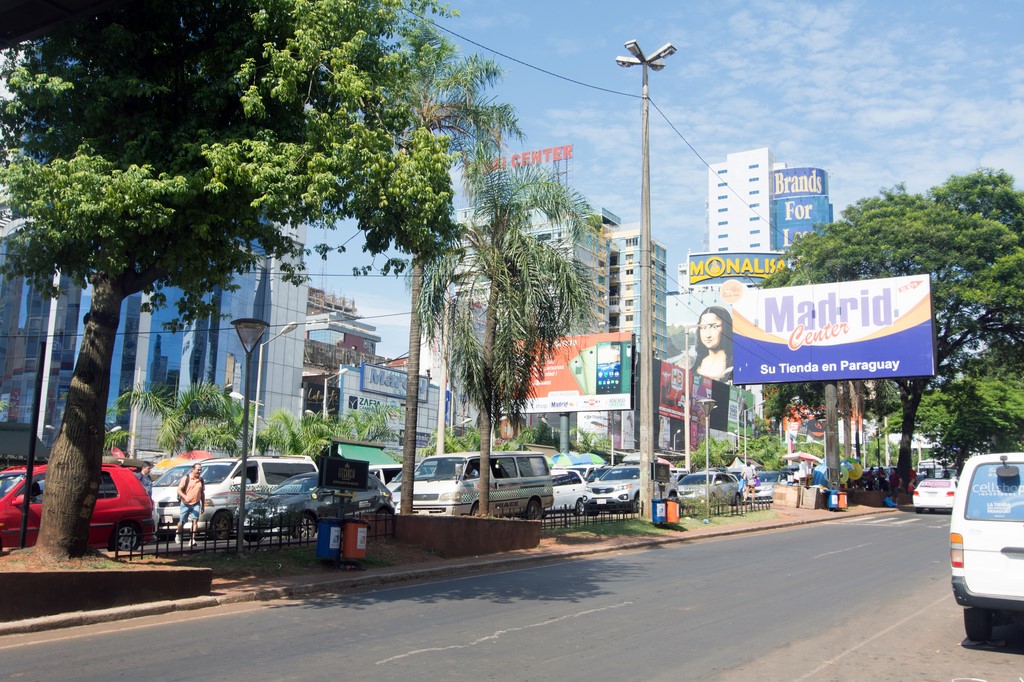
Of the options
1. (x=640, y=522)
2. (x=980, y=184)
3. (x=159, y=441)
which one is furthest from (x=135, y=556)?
(x=980, y=184)

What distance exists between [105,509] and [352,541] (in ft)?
14.2

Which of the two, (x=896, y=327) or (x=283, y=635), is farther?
(x=896, y=327)

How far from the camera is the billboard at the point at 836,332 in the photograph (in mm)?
32906

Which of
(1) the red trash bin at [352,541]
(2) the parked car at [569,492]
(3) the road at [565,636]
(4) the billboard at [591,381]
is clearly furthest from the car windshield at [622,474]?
(4) the billboard at [591,381]

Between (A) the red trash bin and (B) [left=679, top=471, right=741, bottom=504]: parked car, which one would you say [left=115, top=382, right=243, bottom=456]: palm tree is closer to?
(B) [left=679, top=471, right=741, bottom=504]: parked car

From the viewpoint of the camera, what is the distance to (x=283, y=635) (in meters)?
9.43

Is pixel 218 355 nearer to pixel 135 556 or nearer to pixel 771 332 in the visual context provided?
pixel 771 332

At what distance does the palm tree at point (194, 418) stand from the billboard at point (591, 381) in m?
22.8

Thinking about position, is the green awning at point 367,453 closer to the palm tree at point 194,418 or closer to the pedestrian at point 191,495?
the palm tree at point 194,418

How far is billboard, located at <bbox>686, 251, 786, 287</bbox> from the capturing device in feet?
367

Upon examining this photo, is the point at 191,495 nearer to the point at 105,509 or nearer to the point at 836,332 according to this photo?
the point at 105,509

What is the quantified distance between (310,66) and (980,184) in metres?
37.5

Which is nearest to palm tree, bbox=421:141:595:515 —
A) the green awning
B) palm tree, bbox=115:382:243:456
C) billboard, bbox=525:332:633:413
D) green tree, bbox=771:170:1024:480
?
the green awning

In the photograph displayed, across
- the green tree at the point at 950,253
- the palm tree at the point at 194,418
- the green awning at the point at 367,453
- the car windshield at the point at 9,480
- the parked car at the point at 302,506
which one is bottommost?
the parked car at the point at 302,506
